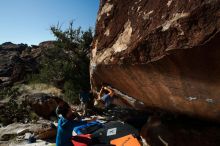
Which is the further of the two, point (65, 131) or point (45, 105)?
point (45, 105)

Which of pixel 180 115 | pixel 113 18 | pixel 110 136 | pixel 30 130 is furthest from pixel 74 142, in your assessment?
pixel 30 130

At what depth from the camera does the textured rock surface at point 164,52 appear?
222cm

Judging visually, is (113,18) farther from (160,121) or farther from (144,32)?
(160,121)

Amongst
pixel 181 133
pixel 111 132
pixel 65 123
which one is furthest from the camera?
pixel 111 132

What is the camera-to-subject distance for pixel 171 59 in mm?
2582

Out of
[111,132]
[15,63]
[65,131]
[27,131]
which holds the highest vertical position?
[15,63]

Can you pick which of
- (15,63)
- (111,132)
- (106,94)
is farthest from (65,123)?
(15,63)

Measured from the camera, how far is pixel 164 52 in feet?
8.45

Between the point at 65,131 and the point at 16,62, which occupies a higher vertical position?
the point at 16,62

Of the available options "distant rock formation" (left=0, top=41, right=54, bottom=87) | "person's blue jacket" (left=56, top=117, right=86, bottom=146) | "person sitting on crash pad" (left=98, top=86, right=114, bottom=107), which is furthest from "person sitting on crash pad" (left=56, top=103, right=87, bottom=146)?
"distant rock formation" (left=0, top=41, right=54, bottom=87)

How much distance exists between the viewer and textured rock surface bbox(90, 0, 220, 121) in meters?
2.22

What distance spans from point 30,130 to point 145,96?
24.8 ft

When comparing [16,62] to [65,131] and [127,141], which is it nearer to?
[65,131]

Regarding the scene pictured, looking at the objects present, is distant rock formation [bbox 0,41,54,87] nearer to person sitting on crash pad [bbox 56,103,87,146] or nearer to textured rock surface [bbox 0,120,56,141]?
textured rock surface [bbox 0,120,56,141]
